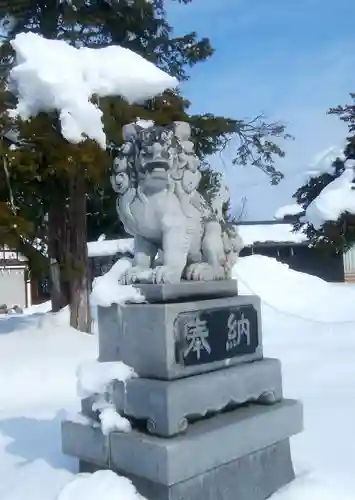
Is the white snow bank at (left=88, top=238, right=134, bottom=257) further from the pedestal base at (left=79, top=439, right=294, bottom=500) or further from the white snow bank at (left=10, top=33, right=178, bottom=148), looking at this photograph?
the pedestal base at (left=79, top=439, right=294, bottom=500)

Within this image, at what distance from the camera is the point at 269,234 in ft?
72.0

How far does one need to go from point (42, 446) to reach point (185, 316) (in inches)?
72.9

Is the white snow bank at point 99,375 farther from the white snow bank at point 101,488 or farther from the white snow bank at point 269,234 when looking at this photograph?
the white snow bank at point 269,234

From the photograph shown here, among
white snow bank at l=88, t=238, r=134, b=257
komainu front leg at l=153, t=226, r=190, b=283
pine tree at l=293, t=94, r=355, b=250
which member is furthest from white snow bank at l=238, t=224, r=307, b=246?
Answer: komainu front leg at l=153, t=226, r=190, b=283

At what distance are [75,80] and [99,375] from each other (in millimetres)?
5190

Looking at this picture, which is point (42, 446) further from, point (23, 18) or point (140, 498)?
point (23, 18)

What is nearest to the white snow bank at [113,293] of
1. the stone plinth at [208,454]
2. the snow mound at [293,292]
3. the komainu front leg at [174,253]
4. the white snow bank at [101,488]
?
the komainu front leg at [174,253]

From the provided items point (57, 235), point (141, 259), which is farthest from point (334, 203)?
point (141, 259)

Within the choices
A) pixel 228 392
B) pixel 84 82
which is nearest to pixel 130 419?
pixel 228 392

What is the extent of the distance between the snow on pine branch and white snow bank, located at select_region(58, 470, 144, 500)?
12514 millimetres

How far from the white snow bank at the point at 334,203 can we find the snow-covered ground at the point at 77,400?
2993 mm

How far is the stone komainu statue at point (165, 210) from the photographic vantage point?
3436mm

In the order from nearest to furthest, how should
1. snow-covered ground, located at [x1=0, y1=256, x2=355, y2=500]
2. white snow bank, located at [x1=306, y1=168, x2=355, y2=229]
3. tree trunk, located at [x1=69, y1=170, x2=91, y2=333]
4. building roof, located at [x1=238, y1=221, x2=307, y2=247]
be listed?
1. snow-covered ground, located at [x1=0, y1=256, x2=355, y2=500]
2. tree trunk, located at [x1=69, y1=170, x2=91, y2=333]
3. white snow bank, located at [x1=306, y1=168, x2=355, y2=229]
4. building roof, located at [x1=238, y1=221, x2=307, y2=247]

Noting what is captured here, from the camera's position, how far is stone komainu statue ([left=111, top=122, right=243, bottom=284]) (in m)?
3.44
